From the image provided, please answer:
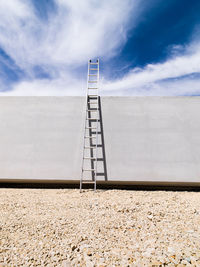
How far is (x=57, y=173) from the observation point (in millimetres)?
3662

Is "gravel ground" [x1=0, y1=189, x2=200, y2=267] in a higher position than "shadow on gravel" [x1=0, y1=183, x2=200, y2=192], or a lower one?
lower

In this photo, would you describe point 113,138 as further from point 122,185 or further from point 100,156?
point 122,185

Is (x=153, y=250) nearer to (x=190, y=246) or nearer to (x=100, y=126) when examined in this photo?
(x=190, y=246)

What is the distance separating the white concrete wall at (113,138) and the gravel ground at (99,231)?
0.66m

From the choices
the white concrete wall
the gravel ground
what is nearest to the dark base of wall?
the white concrete wall

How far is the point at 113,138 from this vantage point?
3760 mm

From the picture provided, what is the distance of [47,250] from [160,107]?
3547 mm

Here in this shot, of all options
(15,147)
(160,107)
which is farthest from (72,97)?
(160,107)

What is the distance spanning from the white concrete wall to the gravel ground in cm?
66

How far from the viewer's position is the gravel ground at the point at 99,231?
1.39 metres

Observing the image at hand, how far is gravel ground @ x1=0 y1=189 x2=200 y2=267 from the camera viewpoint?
139cm

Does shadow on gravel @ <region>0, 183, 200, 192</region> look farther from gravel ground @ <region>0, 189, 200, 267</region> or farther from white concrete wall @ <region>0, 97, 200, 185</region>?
gravel ground @ <region>0, 189, 200, 267</region>

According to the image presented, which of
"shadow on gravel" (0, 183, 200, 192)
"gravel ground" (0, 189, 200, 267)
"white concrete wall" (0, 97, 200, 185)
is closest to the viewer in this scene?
"gravel ground" (0, 189, 200, 267)

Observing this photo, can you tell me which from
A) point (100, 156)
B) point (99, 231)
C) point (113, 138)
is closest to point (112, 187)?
point (100, 156)
